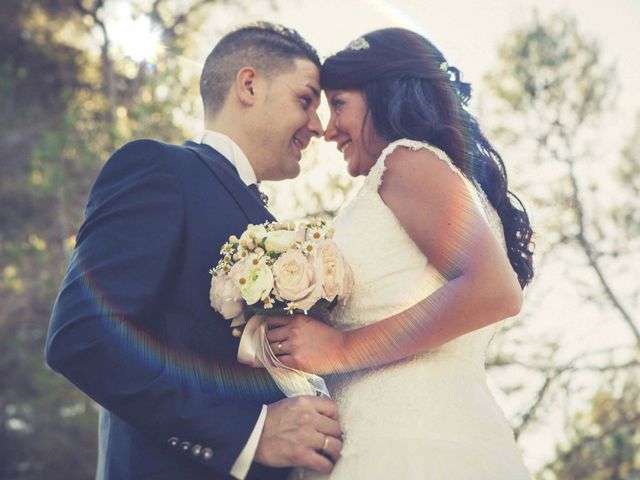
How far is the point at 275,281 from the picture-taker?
2668mm

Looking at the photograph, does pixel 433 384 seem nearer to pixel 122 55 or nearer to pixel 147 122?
pixel 147 122

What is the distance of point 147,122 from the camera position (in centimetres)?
1013

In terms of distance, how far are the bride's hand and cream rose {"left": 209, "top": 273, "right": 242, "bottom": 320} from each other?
5.8 inches

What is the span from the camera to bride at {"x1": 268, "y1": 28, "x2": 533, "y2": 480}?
2762mm

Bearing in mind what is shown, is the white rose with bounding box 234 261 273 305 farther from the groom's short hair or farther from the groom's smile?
the groom's short hair

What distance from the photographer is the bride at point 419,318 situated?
2762 mm

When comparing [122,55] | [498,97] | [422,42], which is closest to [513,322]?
[498,97]

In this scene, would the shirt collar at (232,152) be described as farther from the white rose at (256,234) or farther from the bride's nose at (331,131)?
the white rose at (256,234)

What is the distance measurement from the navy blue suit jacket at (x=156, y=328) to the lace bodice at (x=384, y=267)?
42 cm

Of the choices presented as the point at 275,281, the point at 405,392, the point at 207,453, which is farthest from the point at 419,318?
the point at 207,453

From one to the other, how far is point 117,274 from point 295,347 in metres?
0.67

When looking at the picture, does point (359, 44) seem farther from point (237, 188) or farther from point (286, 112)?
point (237, 188)

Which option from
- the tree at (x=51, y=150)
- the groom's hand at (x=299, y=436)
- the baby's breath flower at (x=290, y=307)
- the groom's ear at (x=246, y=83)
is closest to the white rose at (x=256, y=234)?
the baby's breath flower at (x=290, y=307)

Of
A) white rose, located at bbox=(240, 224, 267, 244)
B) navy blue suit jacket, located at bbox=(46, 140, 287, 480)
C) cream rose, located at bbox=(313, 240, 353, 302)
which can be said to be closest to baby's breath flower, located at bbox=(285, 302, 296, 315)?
cream rose, located at bbox=(313, 240, 353, 302)
